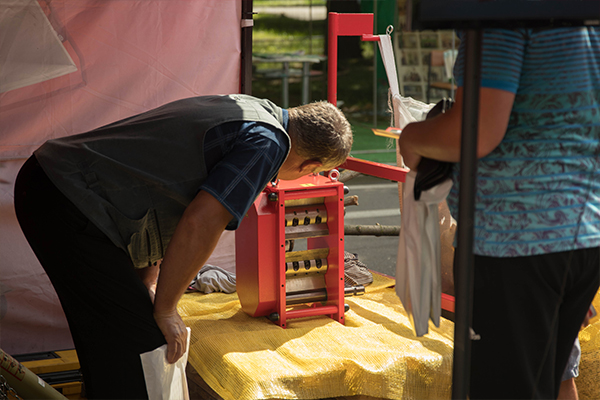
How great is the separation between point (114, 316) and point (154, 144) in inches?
18.8

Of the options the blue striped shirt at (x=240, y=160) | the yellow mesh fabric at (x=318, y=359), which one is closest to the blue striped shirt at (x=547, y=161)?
the blue striped shirt at (x=240, y=160)

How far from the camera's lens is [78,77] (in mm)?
2924

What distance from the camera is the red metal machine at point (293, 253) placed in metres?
2.66

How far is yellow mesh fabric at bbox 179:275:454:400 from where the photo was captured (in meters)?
2.24

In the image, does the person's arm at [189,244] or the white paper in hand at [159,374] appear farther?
the white paper in hand at [159,374]

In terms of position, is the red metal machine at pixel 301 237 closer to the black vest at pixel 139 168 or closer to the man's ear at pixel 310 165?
the man's ear at pixel 310 165

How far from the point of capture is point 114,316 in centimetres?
172

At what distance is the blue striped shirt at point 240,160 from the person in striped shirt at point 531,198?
1.58ft

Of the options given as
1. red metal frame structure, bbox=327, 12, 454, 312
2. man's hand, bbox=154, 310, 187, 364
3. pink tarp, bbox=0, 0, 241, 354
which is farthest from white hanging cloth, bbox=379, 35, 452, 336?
pink tarp, bbox=0, 0, 241, 354

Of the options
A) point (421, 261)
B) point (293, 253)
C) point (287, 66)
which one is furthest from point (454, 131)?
point (287, 66)

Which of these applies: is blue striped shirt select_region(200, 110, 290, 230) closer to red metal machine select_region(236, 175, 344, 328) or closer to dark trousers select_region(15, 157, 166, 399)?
dark trousers select_region(15, 157, 166, 399)

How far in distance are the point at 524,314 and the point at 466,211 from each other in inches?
12.4

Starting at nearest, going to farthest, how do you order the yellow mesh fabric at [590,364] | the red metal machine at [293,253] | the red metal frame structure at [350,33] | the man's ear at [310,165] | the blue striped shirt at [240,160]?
the blue striped shirt at [240,160] < the man's ear at [310,165] < the yellow mesh fabric at [590,364] < the red metal machine at [293,253] < the red metal frame structure at [350,33]

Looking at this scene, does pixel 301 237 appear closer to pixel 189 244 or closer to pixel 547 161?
pixel 189 244
